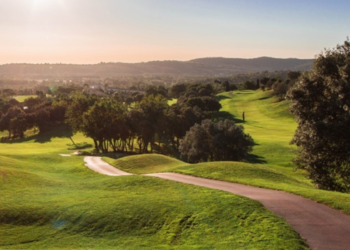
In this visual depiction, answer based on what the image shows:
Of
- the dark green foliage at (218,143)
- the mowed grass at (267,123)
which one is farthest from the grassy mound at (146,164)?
the dark green foliage at (218,143)

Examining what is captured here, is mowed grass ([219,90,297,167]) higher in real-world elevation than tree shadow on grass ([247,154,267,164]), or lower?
higher

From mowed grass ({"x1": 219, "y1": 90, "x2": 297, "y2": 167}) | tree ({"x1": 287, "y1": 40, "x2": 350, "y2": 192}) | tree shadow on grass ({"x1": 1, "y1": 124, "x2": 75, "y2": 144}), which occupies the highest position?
tree ({"x1": 287, "y1": 40, "x2": 350, "y2": 192})

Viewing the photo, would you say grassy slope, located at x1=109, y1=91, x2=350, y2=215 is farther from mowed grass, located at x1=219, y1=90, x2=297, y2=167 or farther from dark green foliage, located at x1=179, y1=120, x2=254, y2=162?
dark green foliage, located at x1=179, y1=120, x2=254, y2=162

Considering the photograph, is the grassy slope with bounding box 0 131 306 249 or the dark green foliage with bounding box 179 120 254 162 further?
the dark green foliage with bounding box 179 120 254 162

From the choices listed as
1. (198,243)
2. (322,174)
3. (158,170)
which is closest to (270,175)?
(322,174)

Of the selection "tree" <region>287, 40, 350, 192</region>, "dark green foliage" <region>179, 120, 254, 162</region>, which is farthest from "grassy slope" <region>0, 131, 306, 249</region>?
"dark green foliage" <region>179, 120, 254, 162</region>

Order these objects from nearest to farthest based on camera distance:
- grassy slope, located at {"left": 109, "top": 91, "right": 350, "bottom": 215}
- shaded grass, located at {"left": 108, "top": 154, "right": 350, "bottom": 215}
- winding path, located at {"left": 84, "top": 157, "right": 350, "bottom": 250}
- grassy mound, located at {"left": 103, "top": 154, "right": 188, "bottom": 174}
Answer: winding path, located at {"left": 84, "top": 157, "right": 350, "bottom": 250}
shaded grass, located at {"left": 108, "top": 154, "right": 350, "bottom": 215}
grassy slope, located at {"left": 109, "top": 91, "right": 350, "bottom": 215}
grassy mound, located at {"left": 103, "top": 154, "right": 188, "bottom": 174}

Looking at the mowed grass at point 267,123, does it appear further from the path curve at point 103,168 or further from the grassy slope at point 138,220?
Answer: the path curve at point 103,168
